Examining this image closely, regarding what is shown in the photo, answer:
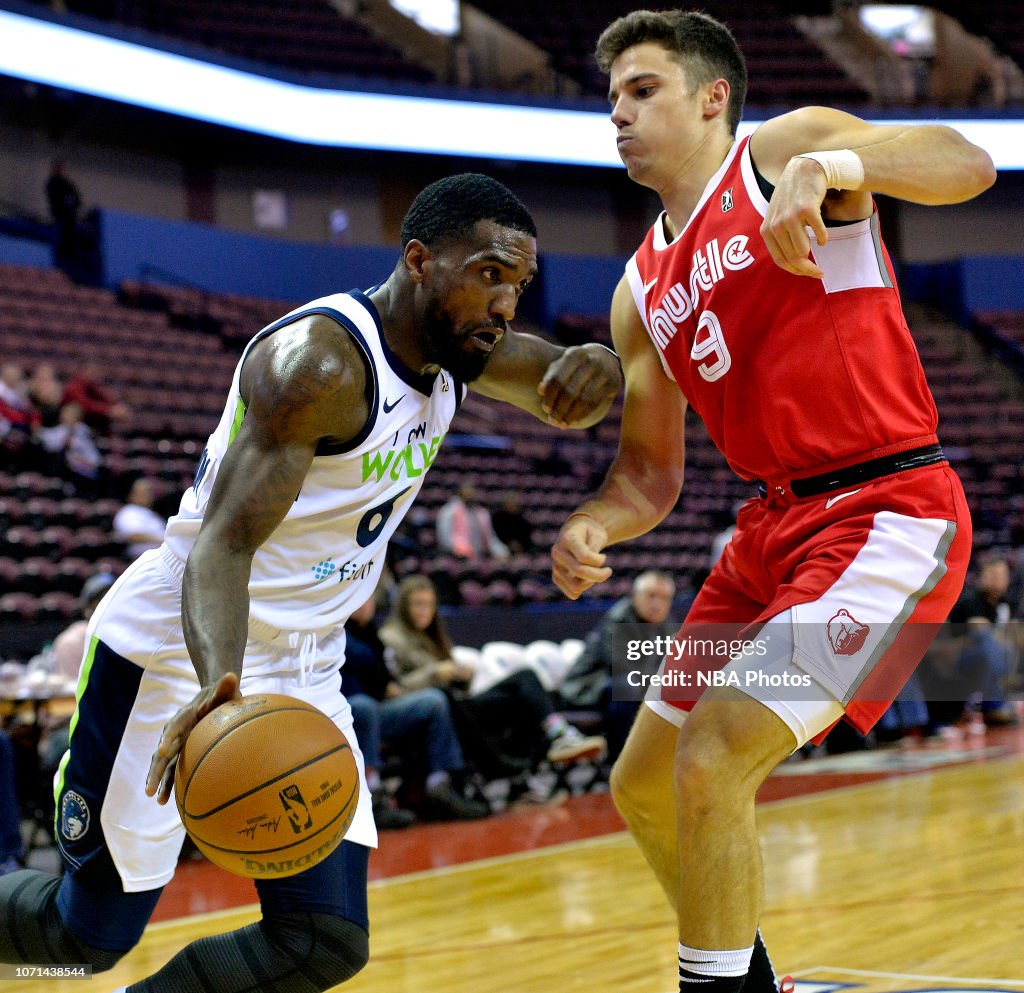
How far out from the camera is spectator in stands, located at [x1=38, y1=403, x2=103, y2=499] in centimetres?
1145

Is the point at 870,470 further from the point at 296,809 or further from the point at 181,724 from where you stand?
the point at 181,724

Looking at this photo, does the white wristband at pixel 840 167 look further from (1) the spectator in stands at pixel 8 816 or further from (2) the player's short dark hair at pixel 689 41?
(1) the spectator in stands at pixel 8 816

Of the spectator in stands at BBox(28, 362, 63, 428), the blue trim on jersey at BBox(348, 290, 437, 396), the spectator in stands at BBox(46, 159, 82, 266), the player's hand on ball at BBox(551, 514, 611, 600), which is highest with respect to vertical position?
the blue trim on jersey at BBox(348, 290, 437, 396)

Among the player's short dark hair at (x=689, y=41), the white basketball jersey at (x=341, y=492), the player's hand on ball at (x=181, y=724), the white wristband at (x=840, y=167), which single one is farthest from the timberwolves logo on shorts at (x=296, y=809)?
the player's short dark hair at (x=689, y=41)

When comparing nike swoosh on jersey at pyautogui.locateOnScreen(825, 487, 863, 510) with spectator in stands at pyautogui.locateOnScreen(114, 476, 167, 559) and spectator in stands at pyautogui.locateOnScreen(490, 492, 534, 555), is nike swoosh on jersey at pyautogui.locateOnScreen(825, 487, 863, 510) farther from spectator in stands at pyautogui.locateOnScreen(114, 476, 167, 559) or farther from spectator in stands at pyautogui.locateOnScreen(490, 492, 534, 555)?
A: spectator in stands at pyautogui.locateOnScreen(490, 492, 534, 555)

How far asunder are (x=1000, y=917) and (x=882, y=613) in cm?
241

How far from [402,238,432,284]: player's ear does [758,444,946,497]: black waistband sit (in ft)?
2.96

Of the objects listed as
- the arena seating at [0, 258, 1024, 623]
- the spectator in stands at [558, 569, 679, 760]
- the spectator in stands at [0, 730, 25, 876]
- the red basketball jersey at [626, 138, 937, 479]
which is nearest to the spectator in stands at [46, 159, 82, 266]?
the arena seating at [0, 258, 1024, 623]

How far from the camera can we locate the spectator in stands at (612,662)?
793cm

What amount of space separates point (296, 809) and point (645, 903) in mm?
3071

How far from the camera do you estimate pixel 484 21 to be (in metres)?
23.4

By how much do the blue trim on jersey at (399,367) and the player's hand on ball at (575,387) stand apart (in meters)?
0.39

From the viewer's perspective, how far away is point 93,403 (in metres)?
12.6

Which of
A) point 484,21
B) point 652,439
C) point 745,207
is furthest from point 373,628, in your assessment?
point 484,21
